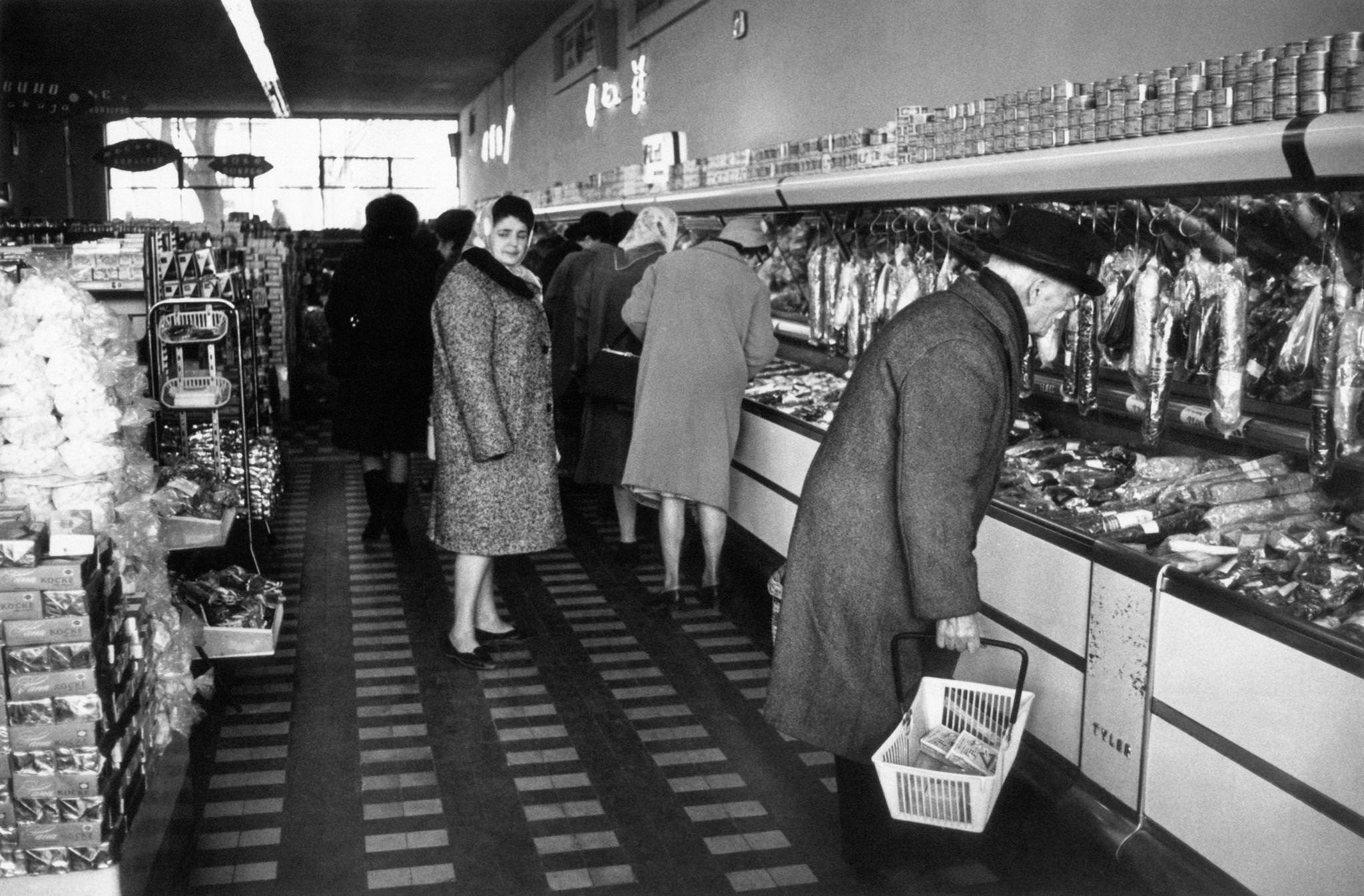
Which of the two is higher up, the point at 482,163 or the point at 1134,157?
the point at 482,163

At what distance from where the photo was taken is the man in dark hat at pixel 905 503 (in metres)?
2.59

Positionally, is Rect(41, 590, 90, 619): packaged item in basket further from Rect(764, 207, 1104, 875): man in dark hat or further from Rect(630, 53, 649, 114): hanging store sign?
Rect(630, 53, 649, 114): hanging store sign

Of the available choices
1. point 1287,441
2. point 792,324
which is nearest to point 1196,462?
point 1287,441

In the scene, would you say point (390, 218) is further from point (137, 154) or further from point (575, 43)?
point (137, 154)

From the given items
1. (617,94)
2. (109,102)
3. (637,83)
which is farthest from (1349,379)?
(109,102)

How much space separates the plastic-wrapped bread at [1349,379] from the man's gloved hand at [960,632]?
98 centimetres

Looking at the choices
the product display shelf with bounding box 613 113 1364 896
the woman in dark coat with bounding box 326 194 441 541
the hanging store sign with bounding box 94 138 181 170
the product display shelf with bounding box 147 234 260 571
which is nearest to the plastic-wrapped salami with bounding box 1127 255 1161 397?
the product display shelf with bounding box 613 113 1364 896

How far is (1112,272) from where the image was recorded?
12.4 ft

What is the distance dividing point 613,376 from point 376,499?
4.97ft

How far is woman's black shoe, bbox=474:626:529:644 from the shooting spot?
499 centimetres

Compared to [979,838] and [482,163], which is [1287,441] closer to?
[979,838]

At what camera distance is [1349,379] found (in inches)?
114

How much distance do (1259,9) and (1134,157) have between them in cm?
86

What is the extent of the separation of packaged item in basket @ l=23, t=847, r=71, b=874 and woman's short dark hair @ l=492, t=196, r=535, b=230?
96.6 inches
